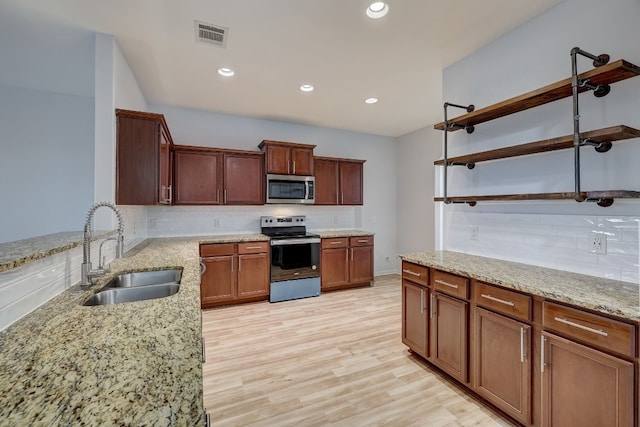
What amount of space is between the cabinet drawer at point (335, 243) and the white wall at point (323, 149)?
2.14ft

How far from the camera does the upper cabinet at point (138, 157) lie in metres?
2.37

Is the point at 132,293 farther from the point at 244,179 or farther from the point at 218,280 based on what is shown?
the point at 244,179

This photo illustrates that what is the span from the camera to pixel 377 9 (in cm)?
197

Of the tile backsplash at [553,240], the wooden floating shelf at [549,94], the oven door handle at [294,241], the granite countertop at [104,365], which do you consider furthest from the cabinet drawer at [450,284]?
the oven door handle at [294,241]

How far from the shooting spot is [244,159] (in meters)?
4.07

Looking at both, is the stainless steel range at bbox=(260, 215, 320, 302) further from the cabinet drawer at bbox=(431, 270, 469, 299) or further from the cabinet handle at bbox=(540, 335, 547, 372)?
the cabinet handle at bbox=(540, 335, 547, 372)

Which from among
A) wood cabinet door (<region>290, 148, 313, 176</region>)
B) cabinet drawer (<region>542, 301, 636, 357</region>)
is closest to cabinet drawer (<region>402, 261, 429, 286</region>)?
cabinet drawer (<region>542, 301, 636, 357</region>)

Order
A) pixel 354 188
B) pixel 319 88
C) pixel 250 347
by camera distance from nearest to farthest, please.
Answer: pixel 250 347
pixel 319 88
pixel 354 188

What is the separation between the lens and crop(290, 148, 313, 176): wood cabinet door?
423 centimetres

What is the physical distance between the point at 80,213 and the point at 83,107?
1.33 m

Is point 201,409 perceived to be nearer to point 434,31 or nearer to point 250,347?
point 250,347

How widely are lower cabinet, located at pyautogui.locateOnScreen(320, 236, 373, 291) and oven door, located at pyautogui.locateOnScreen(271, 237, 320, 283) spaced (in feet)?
0.49

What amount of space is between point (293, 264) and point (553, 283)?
3.00m

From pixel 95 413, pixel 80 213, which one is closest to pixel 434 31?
pixel 95 413
